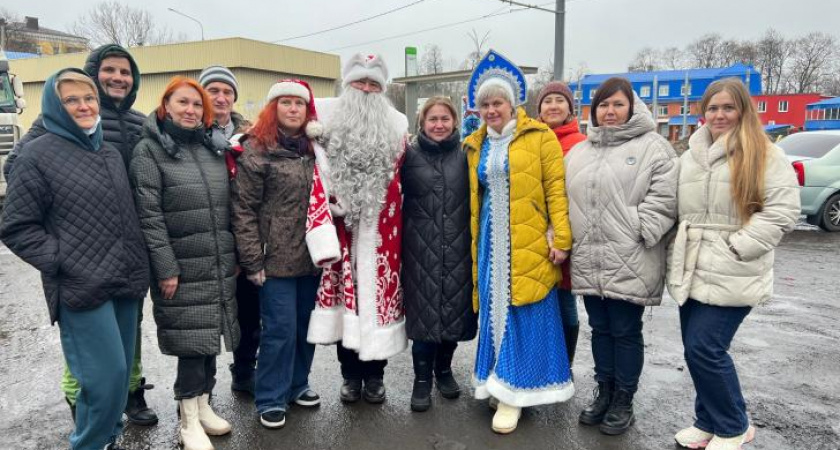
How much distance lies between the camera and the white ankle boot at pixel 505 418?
3.39 metres

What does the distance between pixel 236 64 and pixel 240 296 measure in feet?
90.8

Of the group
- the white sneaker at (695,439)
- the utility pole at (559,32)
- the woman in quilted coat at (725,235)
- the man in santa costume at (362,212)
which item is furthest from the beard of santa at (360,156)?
the utility pole at (559,32)

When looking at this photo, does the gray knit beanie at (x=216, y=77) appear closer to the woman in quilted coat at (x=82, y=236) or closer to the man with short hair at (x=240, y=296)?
the man with short hair at (x=240, y=296)

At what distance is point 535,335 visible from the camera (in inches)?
136

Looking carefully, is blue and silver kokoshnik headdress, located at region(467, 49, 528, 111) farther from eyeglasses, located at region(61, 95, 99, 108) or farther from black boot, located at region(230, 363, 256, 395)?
black boot, located at region(230, 363, 256, 395)

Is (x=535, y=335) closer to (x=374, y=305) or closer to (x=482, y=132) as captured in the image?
(x=374, y=305)

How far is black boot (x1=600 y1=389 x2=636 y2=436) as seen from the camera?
3.34 metres

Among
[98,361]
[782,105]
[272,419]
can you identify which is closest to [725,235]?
[272,419]

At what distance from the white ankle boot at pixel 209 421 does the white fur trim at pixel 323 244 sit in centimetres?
107

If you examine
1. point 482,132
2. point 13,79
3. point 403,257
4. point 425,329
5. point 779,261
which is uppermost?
point 13,79

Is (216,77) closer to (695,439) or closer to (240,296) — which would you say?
(240,296)

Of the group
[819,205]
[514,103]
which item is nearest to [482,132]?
[514,103]

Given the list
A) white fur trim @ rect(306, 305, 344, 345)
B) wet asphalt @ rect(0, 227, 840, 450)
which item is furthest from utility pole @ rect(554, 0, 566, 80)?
white fur trim @ rect(306, 305, 344, 345)

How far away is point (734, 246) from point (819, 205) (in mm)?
9154
